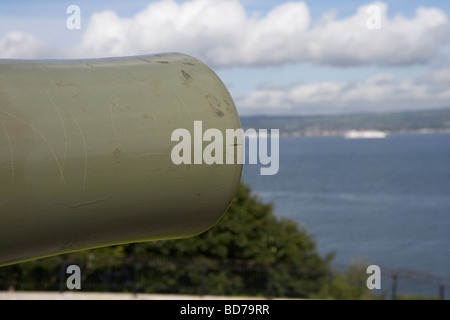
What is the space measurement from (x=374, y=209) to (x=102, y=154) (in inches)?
2937

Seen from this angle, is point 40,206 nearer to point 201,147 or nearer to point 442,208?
point 201,147

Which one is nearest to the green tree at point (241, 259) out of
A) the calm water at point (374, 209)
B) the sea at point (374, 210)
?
the sea at point (374, 210)

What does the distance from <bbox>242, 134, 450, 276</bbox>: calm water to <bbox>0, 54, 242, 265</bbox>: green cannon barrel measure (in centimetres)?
2224

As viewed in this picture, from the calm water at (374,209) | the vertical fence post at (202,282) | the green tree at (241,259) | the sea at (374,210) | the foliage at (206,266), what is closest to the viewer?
the vertical fence post at (202,282)

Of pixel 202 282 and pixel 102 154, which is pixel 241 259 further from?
pixel 102 154

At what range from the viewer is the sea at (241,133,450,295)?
165 feet

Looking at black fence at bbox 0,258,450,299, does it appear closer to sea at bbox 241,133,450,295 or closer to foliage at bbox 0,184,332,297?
foliage at bbox 0,184,332,297

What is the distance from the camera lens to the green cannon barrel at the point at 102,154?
121cm

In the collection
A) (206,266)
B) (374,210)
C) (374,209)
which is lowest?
(206,266)

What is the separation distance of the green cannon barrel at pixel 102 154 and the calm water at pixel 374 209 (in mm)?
22238

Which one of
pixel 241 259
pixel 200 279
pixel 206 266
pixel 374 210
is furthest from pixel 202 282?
pixel 374 210

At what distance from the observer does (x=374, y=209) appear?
242 ft

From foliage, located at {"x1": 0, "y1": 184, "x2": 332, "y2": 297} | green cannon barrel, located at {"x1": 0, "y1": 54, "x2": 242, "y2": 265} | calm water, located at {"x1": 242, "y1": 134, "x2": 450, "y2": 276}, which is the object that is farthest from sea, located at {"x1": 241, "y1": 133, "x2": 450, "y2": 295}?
green cannon barrel, located at {"x1": 0, "y1": 54, "x2": 242, "y2": 265}

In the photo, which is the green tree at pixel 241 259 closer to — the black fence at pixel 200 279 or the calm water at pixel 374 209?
the black fence at pixel 200 279
